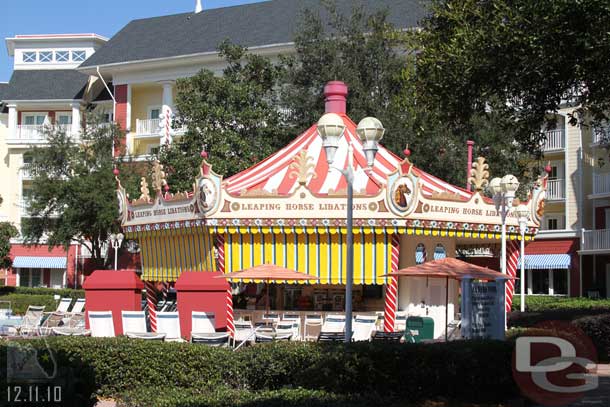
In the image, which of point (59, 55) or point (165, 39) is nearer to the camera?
point (165, 39)

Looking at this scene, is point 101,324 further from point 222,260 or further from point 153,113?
point 153,113

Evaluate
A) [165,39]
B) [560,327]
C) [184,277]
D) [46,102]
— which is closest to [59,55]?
[46,102]

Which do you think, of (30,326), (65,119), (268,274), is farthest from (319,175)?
(65,119)

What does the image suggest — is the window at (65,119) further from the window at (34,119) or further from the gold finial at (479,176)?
the gold finial at (479,176)

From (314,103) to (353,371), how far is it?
2413cm

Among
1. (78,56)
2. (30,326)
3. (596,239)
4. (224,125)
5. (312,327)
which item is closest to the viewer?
(312,327)

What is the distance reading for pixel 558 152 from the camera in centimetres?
4941

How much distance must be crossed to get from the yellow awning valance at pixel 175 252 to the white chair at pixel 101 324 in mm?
2692

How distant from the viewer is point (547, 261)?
48.0m

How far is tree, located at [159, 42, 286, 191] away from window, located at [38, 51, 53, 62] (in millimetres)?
31363

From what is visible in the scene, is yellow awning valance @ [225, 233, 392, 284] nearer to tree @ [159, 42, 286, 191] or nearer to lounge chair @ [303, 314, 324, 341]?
lounge chair @ [303, 314, 324, 341]

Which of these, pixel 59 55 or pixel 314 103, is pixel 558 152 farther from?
pixel 59 55

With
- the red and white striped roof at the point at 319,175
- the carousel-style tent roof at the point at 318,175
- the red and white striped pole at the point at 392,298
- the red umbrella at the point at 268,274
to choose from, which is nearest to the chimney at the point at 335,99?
the carousel-style tent roof at the point at 318,175

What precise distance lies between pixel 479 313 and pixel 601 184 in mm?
32145
